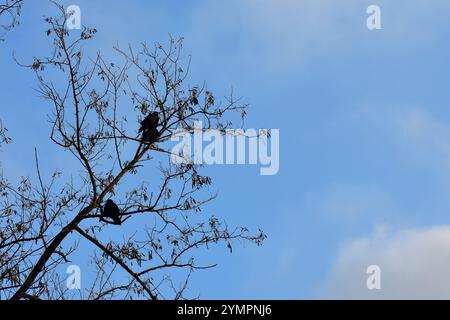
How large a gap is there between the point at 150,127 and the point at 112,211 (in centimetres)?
149

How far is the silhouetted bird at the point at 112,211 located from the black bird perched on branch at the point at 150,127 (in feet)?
3.86

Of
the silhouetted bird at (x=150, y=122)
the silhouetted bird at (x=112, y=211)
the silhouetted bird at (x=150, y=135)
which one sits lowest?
the silhouetted bird at (x=112, y=211)

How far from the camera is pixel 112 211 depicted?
34.0 ft

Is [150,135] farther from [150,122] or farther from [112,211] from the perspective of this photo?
[112,211]

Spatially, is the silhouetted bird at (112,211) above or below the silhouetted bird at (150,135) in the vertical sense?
below

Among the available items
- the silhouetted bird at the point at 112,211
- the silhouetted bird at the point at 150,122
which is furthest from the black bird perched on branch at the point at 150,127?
the silhouetted bird at the point at 112,211

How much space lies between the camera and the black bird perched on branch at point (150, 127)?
1062cm

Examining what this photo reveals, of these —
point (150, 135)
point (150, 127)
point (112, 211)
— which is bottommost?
point (112, 211)

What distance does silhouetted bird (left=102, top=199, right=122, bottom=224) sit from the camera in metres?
10.3

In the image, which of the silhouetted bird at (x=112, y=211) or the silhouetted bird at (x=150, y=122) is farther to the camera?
the silhouetted bird at (x=150, y=122)

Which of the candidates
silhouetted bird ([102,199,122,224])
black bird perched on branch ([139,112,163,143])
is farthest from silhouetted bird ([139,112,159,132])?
silhouetted bird ([102,199,122,224])

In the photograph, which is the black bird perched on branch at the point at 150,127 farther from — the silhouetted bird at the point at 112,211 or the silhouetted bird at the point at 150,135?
the silhouetted bird at the point at 112,211

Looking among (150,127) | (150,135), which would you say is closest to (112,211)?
(150,135)
